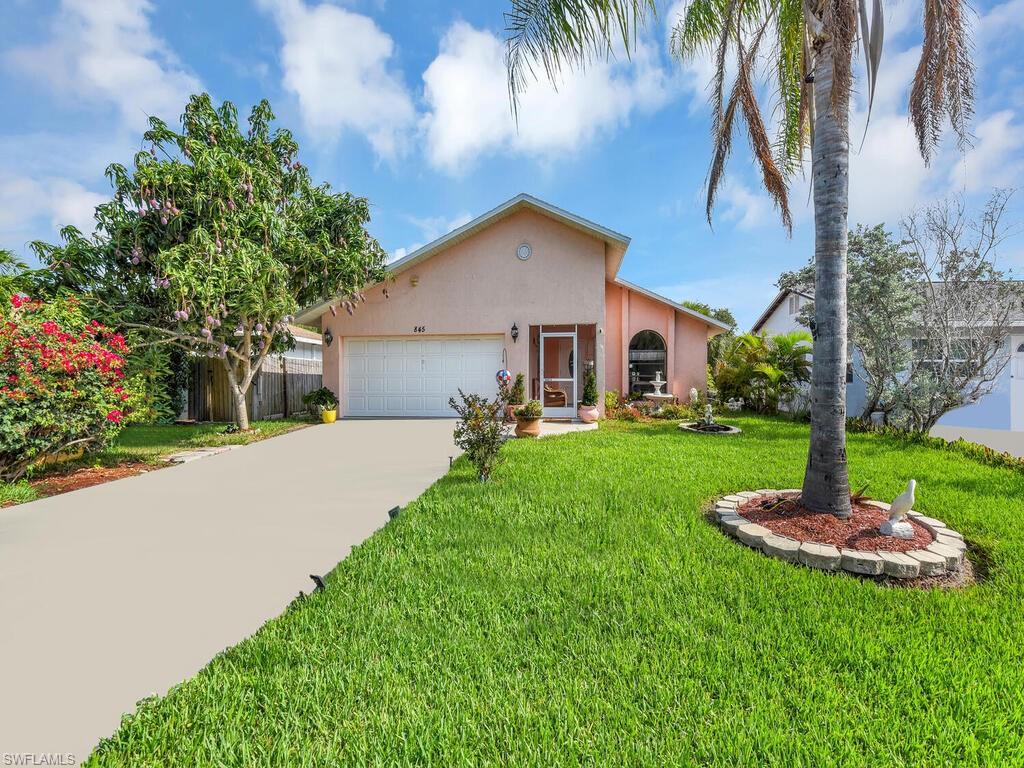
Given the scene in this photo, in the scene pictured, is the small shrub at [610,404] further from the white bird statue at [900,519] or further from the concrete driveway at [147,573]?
the white bird statue at [900,519]

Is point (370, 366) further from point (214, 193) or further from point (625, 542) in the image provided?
point (625, 542)

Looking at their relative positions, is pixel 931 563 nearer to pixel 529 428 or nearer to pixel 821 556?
pixel 821 556

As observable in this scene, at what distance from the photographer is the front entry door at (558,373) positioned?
13.2m

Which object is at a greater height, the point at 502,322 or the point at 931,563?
the point at 502,322

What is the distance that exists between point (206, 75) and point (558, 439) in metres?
12.5

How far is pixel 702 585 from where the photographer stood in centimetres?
310

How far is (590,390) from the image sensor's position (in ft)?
40.7

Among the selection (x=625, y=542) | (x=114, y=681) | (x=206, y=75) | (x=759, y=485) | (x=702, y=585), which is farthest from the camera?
(x=206, y=75)

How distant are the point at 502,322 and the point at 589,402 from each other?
3582 mm

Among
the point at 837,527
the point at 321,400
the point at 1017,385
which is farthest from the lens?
the point at 321,400

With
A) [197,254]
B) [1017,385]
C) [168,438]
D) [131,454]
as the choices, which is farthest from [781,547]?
[1017,385]

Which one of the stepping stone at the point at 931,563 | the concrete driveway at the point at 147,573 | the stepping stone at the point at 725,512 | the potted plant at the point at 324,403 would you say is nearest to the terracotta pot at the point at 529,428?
the concrete driveway at the point at 147,573

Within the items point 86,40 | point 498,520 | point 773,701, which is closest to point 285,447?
point 498,520

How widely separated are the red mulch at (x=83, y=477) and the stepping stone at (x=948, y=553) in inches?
388
